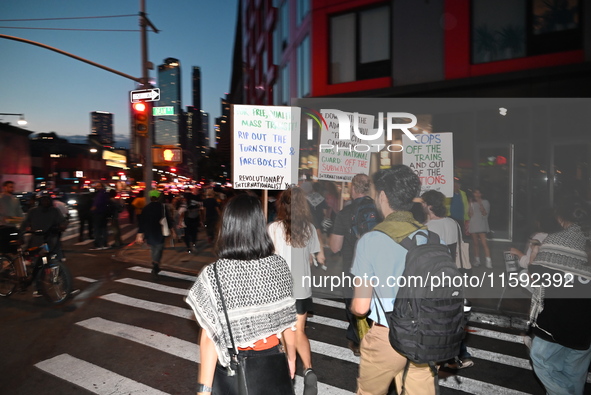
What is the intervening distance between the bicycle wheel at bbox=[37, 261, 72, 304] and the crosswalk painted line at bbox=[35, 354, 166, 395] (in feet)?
8.49

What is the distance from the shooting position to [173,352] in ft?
17.6

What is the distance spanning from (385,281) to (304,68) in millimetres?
15737

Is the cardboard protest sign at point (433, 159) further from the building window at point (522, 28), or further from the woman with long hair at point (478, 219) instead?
the building window at point (522, 28)

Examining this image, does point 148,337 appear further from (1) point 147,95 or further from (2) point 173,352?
(1) point 147,95

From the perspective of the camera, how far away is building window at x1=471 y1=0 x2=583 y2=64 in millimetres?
11133

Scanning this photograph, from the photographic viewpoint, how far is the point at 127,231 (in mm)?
19828

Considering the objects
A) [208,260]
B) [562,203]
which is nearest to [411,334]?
[562,203]

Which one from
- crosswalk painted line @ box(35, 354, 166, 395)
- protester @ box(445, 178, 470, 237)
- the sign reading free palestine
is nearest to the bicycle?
crosswalk painted line @ box(35, 354, 166, 395)

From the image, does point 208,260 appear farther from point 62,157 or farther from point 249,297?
point 62,157

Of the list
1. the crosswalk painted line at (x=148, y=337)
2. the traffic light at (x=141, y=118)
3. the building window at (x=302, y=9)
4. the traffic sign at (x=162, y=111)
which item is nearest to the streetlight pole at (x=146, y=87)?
the traffic sign at (x=162, y=111)

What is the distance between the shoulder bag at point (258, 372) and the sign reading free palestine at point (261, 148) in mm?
3285

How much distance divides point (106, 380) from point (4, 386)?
41.7 inches

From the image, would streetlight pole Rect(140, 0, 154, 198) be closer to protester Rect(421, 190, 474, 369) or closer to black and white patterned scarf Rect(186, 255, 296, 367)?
protester Rect(421, 190, 474, 369)

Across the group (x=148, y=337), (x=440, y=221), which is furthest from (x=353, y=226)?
(x=148, y=337)
